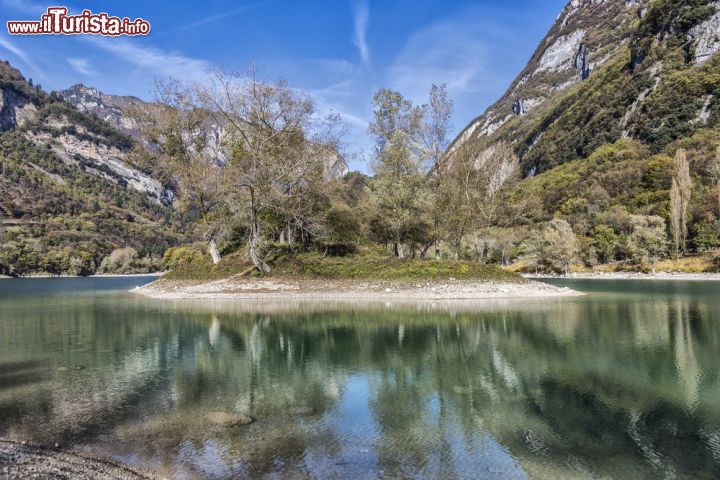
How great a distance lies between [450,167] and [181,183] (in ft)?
89.1

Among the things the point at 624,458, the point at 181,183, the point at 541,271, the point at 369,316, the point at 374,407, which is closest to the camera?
the point at 624,458

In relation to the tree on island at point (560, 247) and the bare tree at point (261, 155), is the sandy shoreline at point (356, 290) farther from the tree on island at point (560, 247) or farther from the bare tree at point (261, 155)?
the tree on island at point (560, 247)

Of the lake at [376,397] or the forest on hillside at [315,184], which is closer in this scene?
the lake at [376,397]

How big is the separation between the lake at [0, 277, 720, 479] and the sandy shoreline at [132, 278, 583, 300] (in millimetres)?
13124

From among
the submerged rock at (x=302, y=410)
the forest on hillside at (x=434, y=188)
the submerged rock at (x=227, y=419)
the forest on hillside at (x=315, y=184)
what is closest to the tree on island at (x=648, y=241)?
the forest on hillside at (x=434, y=188)

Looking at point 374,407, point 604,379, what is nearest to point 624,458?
point 374,407

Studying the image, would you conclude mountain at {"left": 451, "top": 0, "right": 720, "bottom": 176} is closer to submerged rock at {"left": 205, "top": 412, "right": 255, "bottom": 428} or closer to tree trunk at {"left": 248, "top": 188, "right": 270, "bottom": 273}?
tree trunk at {"left": 248, "top": 188, "right": 270, "bottom": 273}

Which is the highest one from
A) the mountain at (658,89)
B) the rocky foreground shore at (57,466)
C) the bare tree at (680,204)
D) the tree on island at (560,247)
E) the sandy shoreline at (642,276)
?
the mountain at (658,89)

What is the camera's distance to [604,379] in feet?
44.5

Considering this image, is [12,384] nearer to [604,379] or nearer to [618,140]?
[604,379]

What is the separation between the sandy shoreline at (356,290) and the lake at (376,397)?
1312 cm

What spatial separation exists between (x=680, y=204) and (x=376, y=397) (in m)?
92.1

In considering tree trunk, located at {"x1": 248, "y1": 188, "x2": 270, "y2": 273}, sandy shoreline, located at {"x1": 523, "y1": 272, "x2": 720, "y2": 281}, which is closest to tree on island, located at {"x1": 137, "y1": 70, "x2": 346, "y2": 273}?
tree trunk, located at {"x1": 248, "y1": 188, "x2": 270, "y2": 273}

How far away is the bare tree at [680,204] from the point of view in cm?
8306
